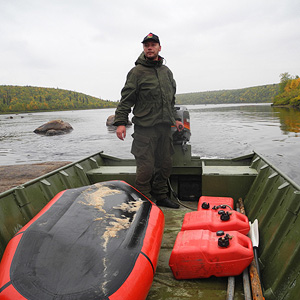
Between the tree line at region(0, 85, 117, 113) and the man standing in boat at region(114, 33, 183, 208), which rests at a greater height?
the man standing in boat at region(114, 33, 183, 208)

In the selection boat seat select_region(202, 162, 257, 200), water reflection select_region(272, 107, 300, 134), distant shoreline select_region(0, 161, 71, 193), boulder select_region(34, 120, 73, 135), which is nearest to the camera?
boat seat select_region(202, 162, 257, 200)

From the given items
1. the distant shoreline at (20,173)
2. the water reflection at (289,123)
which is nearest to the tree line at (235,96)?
the water reflection at (289,123)

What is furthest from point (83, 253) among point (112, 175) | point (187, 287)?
point (112, 175)

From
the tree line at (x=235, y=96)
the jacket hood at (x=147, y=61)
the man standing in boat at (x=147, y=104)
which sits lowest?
the tree line at (x=235, y=96)

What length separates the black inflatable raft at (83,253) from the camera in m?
1.69

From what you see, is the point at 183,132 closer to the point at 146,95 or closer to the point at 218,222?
the point at 146,95

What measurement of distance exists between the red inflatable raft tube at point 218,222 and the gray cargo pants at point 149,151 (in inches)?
39.4

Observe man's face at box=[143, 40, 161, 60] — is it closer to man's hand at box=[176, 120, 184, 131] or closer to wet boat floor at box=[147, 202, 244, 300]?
man's hand at box=[176, 120, 184, 131]

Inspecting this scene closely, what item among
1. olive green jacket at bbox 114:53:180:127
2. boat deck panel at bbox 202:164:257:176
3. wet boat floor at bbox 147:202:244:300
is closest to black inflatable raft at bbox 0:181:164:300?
wet boat floor at bbox 147:202:244:300

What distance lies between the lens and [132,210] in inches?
99.3

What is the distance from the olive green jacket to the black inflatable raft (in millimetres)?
1487

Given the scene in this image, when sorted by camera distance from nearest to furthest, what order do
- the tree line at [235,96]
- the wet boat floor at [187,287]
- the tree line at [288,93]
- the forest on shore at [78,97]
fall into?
the wet boat floor at [187,287] < the tree line at [288,93] < the forest on shore at [78,97] < the tree line at [235,96]

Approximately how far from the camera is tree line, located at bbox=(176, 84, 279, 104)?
164625 millimetres

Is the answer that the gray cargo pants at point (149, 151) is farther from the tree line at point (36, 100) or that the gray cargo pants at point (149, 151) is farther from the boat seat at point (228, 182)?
the tree line at point (36, 100)
